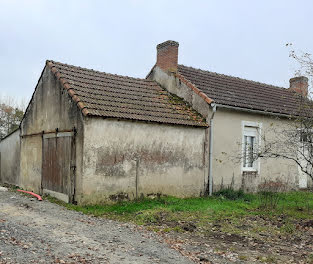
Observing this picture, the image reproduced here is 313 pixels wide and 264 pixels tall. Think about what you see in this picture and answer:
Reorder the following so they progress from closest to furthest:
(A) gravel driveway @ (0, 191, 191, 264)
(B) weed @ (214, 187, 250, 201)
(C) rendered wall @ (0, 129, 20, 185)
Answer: (A) gravel driveway @ (0, 191, 191, 264) → (B) weed @ (214, 187, 250, 201) → (C) rendered wall @ (0, 129, 20, 185)

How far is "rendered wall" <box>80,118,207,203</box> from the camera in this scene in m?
11.4

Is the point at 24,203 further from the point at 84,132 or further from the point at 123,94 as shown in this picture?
the point at 123,94

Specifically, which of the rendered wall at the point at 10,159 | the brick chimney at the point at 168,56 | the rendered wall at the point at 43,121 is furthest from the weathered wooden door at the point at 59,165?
the brick chimney at the point at 168,56

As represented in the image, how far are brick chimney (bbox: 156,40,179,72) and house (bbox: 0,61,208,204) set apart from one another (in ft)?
5.26

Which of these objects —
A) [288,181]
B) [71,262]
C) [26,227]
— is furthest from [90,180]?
[288,181]

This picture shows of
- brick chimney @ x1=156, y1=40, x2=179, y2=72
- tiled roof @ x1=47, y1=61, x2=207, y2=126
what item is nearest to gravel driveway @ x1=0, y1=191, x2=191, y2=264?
tiled roof @ x1=47, y1=61, x2=207, y2=126

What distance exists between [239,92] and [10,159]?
13054 millimetres

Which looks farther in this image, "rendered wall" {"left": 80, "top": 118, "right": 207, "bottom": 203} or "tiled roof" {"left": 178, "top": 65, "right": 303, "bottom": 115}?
"tiled roof" {"left": 178, "top": 65, "right": 303, "bottom": 115}

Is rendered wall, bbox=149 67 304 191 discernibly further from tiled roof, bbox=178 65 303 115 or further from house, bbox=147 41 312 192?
tiled roof, bbox=178 65 303 115

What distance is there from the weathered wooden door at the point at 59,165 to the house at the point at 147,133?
0.03 m

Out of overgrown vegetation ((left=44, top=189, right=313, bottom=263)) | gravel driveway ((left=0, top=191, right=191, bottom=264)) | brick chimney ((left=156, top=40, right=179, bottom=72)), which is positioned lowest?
overgrown vegetation ((left=44, top=189, right=313, bottom=263))

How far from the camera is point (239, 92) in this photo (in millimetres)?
16453

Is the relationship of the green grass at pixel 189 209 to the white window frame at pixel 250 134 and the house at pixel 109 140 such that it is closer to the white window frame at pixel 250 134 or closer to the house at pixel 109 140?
the house at pixel 109 140

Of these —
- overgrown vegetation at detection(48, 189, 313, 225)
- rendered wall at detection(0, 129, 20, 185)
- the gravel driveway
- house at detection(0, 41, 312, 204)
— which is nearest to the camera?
the gravel driveway
